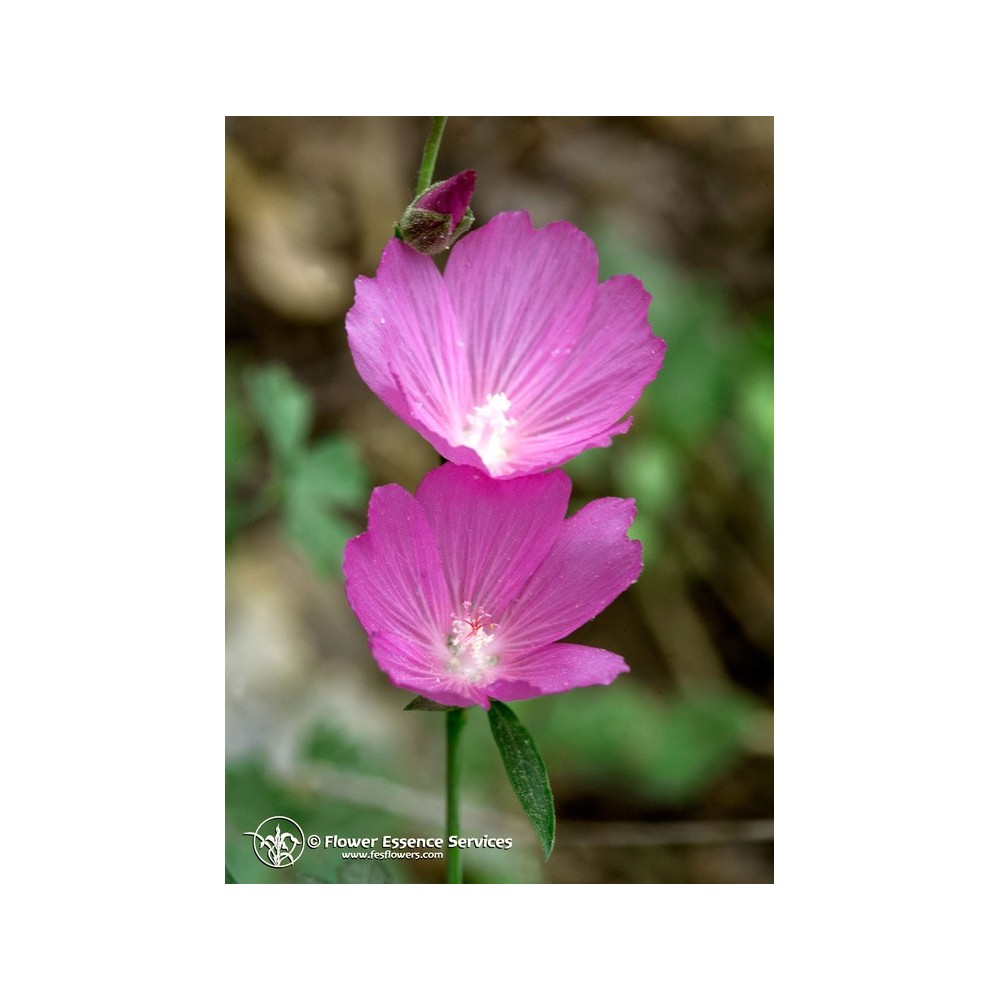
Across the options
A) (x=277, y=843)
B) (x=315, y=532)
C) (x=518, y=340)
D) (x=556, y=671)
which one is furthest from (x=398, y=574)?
(x=315, y=532)

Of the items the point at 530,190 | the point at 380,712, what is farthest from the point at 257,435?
the point at 530,190

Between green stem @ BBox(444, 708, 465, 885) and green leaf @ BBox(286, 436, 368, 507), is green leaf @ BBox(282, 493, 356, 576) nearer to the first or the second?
green leaf @ BBox(286, 436, 368, 507)

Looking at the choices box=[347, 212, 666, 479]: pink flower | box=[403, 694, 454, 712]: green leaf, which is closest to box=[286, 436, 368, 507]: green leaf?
box=[347, 212, 666, 479]: pink flower

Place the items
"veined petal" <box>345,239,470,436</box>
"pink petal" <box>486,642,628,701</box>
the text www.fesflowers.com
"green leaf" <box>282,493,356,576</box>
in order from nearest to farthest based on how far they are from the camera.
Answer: "pink petal" <box>486,642,628,701</box>
"veined petal" <box>345,239,470,436</box>
the text www.fesflowers.com
"green leaf" <box>282,493,356,576</box>

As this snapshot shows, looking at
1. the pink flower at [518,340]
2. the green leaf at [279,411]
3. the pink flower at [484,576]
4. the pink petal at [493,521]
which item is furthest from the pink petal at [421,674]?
the green leaf at [279,411]

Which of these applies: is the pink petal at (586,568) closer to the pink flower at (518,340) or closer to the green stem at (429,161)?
the pink flower at (518,340)
